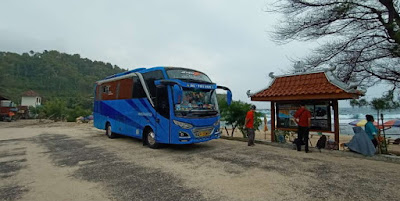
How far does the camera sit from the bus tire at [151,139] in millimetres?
8168

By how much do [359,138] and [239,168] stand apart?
4.26 metres

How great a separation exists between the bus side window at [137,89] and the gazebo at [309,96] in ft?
14.6

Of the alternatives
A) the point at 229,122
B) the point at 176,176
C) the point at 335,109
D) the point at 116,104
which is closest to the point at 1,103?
the point at 116,104

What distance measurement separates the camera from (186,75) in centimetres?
808

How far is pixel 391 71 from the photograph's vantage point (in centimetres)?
811

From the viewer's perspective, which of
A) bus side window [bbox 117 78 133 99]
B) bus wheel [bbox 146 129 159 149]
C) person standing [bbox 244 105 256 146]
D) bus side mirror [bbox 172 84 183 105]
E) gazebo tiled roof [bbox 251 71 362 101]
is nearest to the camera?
bus side mirror [bbox 172 84 183 105]

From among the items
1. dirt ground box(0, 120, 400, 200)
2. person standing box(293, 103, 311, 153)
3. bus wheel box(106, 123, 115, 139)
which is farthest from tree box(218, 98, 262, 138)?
bus wheel box(106, 123, 115, 139)

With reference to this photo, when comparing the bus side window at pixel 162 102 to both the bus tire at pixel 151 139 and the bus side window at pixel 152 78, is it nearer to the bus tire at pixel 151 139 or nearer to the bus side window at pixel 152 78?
the bus side window at pixel 152 78

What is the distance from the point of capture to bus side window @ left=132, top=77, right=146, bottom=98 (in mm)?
8367

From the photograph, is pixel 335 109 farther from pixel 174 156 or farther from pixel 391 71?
pixel 174 156

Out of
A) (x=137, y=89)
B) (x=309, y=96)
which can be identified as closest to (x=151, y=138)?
(x=137, y=89)

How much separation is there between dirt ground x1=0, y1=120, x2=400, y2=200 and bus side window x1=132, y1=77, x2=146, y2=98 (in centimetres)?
220

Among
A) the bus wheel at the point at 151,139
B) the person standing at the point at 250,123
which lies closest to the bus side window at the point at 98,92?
the bus wheel at the point at 151,139

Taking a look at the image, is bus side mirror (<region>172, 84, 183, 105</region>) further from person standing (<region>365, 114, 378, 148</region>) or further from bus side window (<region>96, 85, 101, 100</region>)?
bus side window (<region>96, 85, 101, 100</region>)
